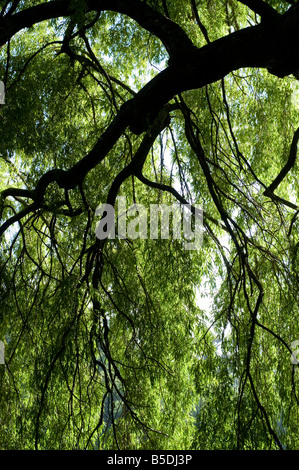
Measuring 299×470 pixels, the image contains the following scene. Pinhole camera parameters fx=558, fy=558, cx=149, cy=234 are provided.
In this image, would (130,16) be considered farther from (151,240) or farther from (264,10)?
(151,240)

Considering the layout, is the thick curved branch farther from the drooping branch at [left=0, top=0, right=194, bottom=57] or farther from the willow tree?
the drooping branch at [left=0, top=0, right=194, bottom=57]

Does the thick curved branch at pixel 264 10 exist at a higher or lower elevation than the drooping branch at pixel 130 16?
lower

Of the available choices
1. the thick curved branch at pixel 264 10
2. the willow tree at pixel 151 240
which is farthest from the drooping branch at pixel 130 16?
the thick curved branch at pixel 264 10

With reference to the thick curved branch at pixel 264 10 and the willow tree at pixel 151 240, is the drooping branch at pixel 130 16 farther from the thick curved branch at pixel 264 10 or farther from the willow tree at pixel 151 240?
the thick curved branch at pixel 264 10

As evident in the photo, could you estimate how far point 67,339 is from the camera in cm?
241

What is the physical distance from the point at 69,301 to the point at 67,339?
0.16 metres

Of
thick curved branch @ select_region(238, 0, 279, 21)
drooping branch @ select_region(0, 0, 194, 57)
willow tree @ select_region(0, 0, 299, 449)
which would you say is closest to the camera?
thick curved branch @ select_region(238, 0, 279, 21)

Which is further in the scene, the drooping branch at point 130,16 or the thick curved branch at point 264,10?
the drooping branch at point 130,16

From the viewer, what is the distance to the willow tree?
94.0 inches

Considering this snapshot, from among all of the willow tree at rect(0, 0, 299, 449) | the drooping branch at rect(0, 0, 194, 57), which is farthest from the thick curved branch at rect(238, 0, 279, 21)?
the drooping branch at rect(0, 0, 194, 57)

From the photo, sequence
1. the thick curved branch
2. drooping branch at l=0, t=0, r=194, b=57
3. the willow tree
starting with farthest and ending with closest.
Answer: the willow tree, drooping branch at l=0, t=0, r=194, b=57, the thick curved branch

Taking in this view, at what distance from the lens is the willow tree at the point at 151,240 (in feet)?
7.84

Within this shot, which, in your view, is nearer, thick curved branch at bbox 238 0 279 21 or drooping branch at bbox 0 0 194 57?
thick curved branch at bbox 238 0 279 21
